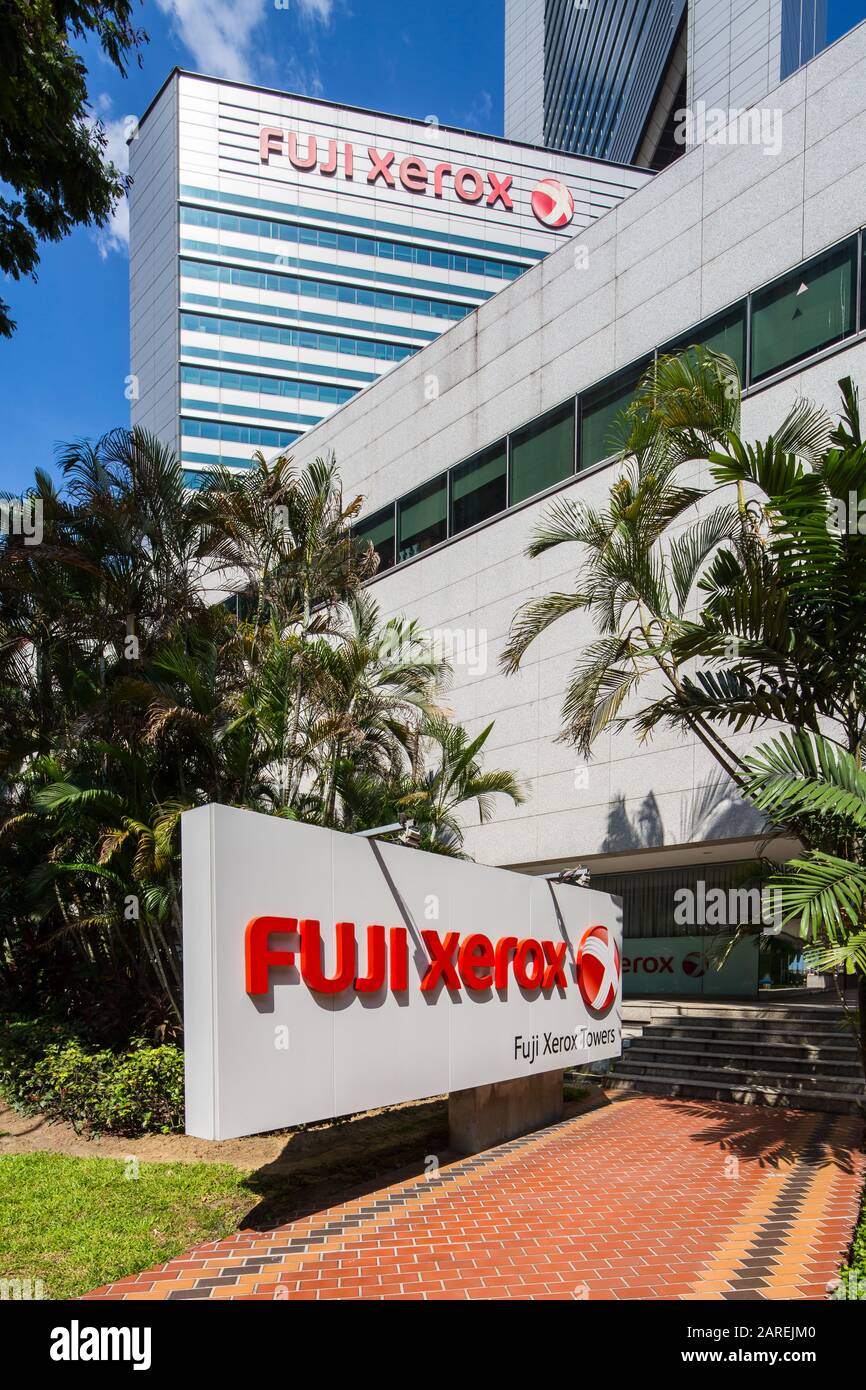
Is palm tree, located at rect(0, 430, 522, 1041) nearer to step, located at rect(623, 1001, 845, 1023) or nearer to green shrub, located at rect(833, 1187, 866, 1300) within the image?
step, located at rect(623, 1001, 845, 1023)

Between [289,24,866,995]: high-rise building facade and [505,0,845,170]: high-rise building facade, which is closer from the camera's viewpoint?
[289,24,866,995]: high-rise building facade

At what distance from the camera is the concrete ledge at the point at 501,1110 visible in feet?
34.1

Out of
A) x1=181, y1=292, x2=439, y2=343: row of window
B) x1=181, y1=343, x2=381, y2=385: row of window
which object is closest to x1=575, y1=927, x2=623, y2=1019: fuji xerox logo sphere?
x1=181, y1=343, x2=381, y2=385: row of window

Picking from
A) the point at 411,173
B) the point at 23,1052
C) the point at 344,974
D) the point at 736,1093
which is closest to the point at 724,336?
the point at 736,1093

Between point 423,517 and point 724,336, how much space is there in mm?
8463

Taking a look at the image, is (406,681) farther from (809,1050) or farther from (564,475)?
Result: (809,1050)

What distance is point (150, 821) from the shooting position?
1211 cm

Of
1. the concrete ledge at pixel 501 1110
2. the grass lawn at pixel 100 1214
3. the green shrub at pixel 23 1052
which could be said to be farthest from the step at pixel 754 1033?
the green shrub at pixel 23 1052

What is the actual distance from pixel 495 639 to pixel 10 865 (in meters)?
9.95

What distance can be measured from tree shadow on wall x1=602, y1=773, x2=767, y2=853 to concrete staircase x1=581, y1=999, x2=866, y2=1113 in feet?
9.10

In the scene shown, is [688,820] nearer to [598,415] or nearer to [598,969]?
[598,969]

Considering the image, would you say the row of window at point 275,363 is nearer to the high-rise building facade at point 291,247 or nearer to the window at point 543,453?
the high-rise building facade at point 291,247

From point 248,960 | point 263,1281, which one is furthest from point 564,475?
point 263,1281

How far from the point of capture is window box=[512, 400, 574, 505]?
18.8m
